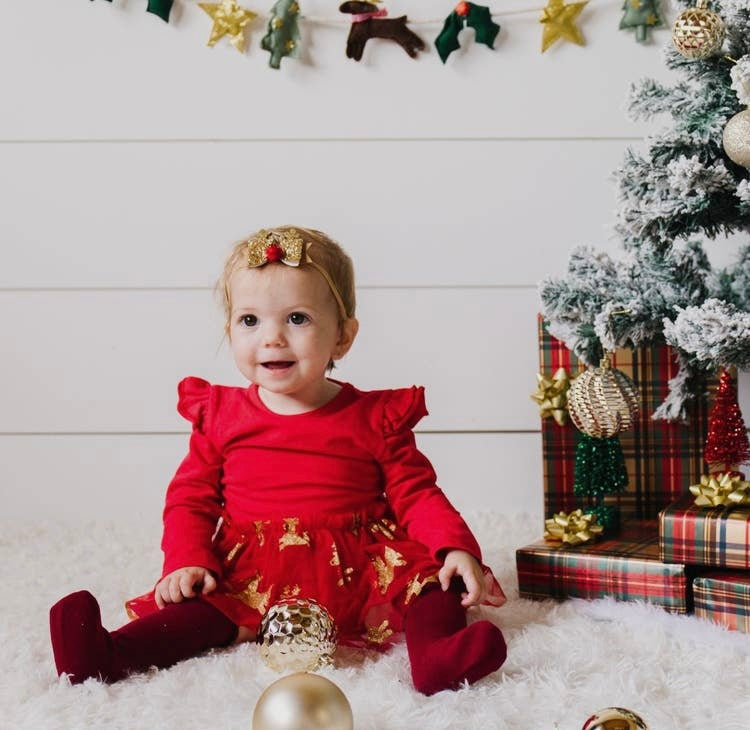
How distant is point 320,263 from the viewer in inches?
48.1

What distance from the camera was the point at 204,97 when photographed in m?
1.71

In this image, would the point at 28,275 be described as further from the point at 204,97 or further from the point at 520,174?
the point at 520,174

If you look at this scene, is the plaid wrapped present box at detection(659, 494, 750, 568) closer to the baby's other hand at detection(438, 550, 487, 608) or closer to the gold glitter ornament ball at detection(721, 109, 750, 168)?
the baby's other hand at detection(438, 550, 487, 608)

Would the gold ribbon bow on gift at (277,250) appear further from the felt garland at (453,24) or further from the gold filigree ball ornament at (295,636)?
the felt garland at (453,24)

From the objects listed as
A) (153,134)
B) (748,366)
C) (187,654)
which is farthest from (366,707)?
(153,134)

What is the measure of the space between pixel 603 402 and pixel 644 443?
180 millimetres

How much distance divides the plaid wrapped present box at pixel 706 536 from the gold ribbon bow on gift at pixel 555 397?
0.75 feet

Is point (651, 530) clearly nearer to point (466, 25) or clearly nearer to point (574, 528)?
point (574, 528)

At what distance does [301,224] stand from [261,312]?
57 centimetres

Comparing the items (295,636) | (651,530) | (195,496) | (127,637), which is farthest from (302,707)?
(651,530)

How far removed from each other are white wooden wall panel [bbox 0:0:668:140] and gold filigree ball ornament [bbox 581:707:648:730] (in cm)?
112

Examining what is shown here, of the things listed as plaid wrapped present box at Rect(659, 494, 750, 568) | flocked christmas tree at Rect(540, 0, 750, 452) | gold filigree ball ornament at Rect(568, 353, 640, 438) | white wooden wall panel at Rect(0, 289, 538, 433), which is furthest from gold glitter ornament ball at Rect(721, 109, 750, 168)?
white wooden wall panel at Rect(0, 289, 538, 433)

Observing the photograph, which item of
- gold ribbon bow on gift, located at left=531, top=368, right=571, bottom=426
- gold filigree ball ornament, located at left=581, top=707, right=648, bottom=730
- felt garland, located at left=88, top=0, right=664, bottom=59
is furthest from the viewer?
felt garland, located at left=88, top=0, right=664, bottom=59

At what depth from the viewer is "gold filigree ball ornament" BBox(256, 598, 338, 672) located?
3.25 ft
